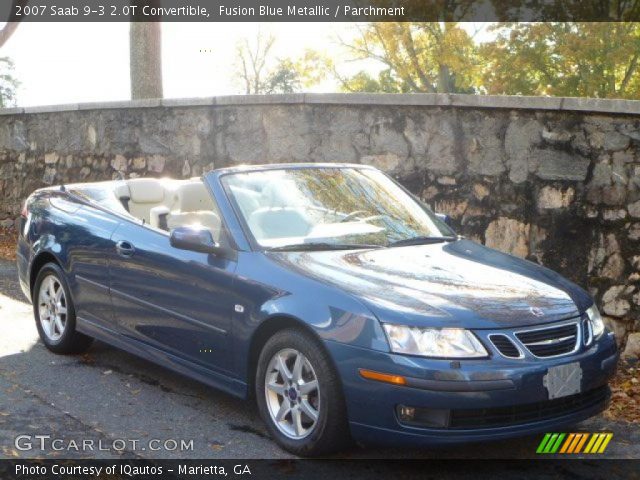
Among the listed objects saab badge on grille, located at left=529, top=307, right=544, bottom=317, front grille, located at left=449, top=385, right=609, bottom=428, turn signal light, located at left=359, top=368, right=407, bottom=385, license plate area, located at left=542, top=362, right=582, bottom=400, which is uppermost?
saab badge on grille, located at left=529, top=307, right=544, bottom=317

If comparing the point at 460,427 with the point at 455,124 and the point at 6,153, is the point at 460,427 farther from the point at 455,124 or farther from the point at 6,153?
the point at 6,153

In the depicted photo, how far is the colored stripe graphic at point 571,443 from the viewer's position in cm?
521

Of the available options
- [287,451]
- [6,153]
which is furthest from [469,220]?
[6,153]

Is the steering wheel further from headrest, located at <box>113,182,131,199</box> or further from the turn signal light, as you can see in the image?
headrest, located at <box>113,182,131,199</box>

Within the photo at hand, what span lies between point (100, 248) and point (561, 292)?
3067mm

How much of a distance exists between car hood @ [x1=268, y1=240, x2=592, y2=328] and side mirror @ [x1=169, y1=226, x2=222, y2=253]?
0.42 m

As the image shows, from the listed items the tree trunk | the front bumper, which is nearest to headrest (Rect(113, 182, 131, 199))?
the front bumper

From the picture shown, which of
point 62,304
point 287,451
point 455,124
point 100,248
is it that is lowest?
point 287,451

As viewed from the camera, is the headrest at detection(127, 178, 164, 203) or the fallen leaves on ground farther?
the headrest at detection(127, 178, 164, 203)

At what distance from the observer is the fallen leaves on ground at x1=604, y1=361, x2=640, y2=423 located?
6011 millimetres

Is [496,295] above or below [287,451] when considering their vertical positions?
above

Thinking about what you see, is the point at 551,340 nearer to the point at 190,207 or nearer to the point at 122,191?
the point at 190,207

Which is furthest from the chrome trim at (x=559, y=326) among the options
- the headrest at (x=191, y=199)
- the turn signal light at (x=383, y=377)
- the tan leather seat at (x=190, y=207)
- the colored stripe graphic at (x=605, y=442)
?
the headrest at (x=191, y=199)

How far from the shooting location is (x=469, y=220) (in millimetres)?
8422
